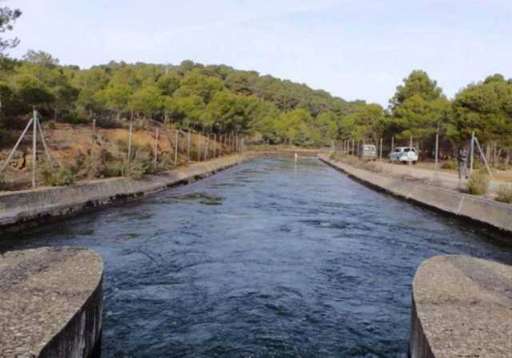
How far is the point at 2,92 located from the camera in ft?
102

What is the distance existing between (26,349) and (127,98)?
159ft

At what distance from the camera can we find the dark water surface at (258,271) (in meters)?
7.01

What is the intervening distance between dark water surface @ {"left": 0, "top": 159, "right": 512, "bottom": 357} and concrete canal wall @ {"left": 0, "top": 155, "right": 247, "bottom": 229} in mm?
663

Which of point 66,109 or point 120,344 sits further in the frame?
point 66,109

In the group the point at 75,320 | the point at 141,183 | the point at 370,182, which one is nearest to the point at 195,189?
the point at 141,183

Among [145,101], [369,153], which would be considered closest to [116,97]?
[145,101]

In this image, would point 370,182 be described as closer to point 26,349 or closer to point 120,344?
point 120,344

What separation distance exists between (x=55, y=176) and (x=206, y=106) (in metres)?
50.0

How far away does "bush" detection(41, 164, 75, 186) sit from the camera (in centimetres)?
1781

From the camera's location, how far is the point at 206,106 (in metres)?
67.1

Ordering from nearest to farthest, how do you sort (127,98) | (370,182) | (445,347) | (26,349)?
(26,349) < (445,347) < (370,182) < (127,98)

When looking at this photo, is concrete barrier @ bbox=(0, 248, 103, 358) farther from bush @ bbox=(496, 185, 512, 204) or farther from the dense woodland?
the dense woodland

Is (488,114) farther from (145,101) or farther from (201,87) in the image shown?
(201,87)

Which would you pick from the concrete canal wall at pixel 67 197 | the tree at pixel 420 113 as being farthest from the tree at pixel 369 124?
the concrete canal wall at pixel 67 197
